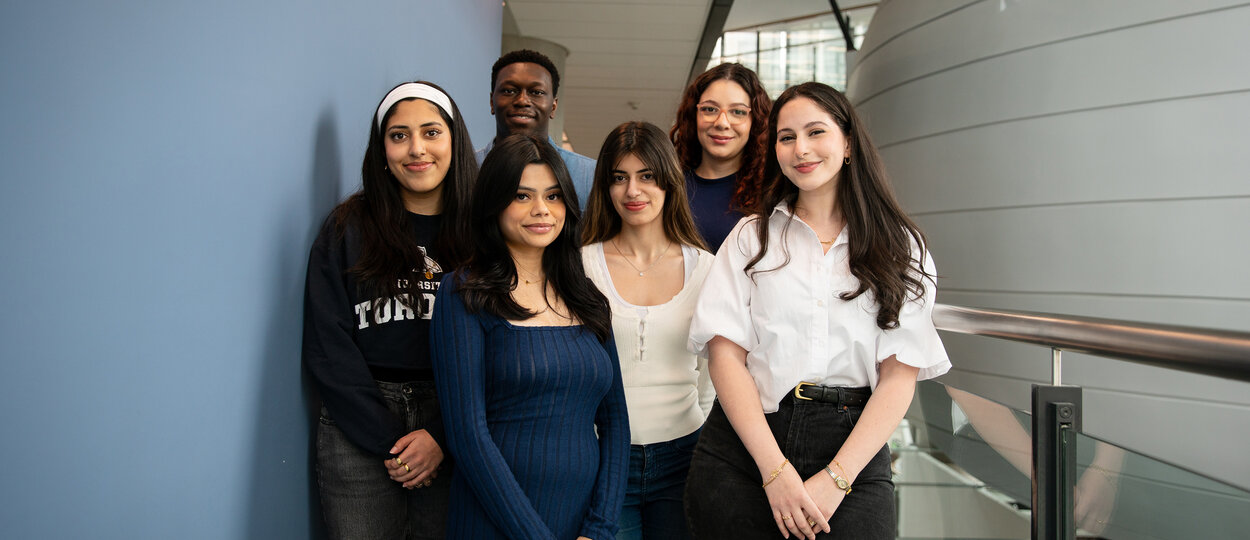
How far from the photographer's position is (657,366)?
185cm

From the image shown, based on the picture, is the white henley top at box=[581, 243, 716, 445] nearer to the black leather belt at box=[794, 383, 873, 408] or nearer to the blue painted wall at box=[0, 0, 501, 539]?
the black leather belt at box=[794, 383, 873, 408]

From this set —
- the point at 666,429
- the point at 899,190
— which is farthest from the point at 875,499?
the point at 899,190

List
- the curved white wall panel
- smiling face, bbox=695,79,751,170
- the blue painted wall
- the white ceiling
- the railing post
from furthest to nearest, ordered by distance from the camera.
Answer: the white ceiling → the curved white wall panel → smiling face, bbox=695,79,751,170 → the railing post → the blue painted wall

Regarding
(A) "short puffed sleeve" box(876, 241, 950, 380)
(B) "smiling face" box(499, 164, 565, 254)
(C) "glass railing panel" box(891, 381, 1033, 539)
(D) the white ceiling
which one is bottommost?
(C) "glass railing panel" box(891, 381, 1033, 539)

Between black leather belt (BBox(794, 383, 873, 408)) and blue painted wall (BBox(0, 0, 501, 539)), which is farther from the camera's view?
black leather belt (BBox(794, 383, 873, 408))

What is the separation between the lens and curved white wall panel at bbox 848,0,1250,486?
304cm

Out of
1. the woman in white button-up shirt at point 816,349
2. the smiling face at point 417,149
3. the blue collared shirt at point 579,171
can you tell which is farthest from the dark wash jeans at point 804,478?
the blue collared shirt at point 579,171

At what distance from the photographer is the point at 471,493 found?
1617mm

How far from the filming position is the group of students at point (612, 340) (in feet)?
5.18

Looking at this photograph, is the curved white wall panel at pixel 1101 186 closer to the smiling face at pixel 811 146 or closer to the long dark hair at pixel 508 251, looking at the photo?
the smiling face at pixel 811 146

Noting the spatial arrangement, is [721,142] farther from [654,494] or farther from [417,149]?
[654,494]

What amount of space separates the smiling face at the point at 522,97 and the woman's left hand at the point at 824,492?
6.67 feet

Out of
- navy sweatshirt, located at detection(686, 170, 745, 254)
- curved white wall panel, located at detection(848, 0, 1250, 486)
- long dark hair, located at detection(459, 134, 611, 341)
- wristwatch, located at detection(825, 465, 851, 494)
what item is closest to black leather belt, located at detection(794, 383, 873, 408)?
wristwatch, located at detection(825, 465, 851, 494)

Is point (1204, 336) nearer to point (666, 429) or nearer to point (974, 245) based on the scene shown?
point (666, 429)
